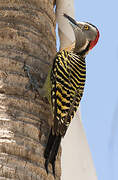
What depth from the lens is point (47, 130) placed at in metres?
2.85

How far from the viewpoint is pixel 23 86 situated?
2.86 m

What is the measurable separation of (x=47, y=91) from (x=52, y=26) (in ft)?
2.87

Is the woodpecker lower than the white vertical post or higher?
higher

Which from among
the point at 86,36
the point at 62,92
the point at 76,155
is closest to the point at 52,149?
the point at 62,92

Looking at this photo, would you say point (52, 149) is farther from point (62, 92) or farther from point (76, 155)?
point (76, 155)

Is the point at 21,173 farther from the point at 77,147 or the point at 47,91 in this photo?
the point at 77,147

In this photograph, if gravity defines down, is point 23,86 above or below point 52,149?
above

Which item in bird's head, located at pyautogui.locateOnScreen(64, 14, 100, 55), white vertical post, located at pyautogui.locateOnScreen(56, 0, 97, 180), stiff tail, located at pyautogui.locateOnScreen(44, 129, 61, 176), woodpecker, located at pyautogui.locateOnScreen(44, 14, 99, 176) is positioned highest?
bird's head, located at pyautogui.locateOnScreen(64, 14, 100, 55)

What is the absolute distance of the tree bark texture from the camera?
2.49 m

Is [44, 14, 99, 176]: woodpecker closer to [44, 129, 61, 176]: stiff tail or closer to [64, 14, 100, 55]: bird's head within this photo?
[44, 129, 61, 176]: stiff tail

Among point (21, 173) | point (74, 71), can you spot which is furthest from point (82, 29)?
point (21, 173)

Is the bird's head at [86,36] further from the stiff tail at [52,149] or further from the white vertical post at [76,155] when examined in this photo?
the stiff tail at [52,149]

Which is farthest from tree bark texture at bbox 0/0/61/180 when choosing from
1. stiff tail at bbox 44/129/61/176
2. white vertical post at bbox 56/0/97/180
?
white vertical post at bbox 56/0/97/180

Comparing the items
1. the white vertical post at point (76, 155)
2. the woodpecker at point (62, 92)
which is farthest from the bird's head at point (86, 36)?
the white vertical post at point (76, 155)
